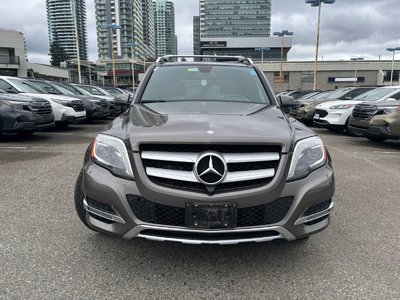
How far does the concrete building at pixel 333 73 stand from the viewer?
66.6 metres

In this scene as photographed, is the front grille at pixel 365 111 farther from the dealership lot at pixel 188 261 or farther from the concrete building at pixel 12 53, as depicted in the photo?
the concrete building at pixel 12 53

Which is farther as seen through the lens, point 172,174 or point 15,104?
point 15,104

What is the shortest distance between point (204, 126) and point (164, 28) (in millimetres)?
111495

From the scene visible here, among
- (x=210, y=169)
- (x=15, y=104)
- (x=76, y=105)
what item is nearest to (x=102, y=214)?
(x=210, y=169)

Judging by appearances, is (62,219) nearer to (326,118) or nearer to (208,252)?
(208,252)

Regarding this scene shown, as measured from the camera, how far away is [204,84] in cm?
397

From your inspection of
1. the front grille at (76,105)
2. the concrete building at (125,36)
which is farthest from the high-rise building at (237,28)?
the front grille at (76,105)

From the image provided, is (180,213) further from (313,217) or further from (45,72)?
(45,72)

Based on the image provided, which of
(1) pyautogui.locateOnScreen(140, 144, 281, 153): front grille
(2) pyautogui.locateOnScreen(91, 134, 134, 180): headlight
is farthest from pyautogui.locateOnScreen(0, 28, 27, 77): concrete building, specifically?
(1) pyautogui.locateOnScreen(140, 144, 281, 153): front grille

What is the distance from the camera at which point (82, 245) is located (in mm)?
3104

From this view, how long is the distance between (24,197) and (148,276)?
253 centimetres

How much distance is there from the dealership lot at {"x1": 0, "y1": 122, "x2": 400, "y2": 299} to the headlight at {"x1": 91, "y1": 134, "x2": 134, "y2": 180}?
83 cm

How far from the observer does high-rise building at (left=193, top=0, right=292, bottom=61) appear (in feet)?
321

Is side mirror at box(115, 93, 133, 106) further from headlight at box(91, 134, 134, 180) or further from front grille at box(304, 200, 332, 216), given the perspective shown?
front grille at box(304, 200, 332, 216)
